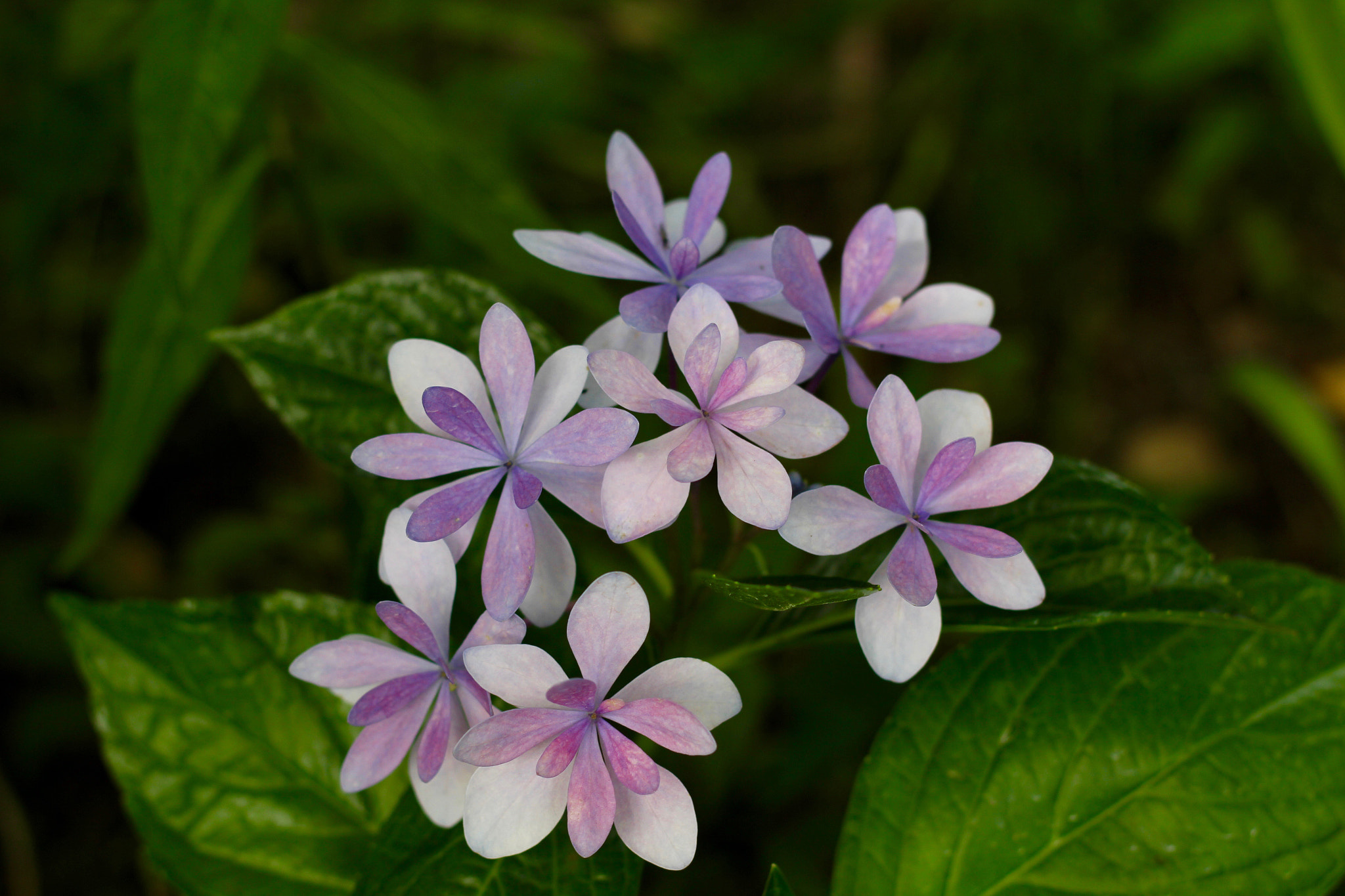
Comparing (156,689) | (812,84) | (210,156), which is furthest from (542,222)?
(812,84)

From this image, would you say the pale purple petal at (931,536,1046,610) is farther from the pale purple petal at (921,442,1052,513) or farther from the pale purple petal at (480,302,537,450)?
the pale purple petal at (480,302,537,450)

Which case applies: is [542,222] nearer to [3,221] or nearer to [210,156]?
[210,156]

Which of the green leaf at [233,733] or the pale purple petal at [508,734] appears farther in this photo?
the green leaf at [233,733]

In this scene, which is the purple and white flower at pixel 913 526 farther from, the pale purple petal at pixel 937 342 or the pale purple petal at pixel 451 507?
the pale purple petal at pixel 451 507

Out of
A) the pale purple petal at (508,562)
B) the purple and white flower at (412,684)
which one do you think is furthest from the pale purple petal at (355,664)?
the pale purple petal at (508,562)

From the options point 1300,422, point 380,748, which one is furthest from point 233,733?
point 1300,422

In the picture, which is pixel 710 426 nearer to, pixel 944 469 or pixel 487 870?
pixel 944 469
